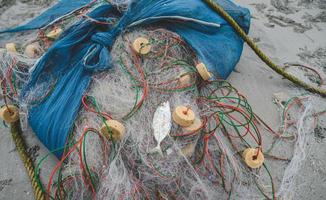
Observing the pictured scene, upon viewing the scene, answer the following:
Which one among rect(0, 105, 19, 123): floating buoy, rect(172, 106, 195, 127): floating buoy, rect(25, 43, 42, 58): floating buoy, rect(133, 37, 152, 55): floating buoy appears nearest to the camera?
rect(172, 106, 195, 127): floating buoy

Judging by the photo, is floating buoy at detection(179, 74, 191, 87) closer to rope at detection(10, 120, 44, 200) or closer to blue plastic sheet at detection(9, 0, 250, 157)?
blue plastic sheet at detection(9, 0, 250, 157)

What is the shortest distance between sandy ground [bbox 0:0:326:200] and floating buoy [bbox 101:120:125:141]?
0.65 metres

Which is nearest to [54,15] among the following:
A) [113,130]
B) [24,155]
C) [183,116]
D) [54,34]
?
[54,34]

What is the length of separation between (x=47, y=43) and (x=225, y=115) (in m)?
1.77

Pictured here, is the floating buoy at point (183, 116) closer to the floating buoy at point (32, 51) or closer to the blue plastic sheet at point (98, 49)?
the blue plastic sheet at point (98, 49)

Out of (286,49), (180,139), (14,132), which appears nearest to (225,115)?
(180,139)

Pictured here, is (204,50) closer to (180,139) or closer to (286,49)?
(180,139)

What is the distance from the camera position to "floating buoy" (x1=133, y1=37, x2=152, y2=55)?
2.30 m

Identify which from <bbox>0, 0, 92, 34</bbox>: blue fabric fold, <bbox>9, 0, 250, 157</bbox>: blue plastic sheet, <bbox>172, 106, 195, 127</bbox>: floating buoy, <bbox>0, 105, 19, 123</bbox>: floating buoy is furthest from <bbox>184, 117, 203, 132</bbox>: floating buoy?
<bbox>0, 0, 92, 34</bbox>: blue fabric fold

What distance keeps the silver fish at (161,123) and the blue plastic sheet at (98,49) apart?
0.58 m

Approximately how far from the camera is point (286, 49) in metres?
3.17

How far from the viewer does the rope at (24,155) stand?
1.94 metres

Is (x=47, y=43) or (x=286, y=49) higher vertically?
(x=47, y=43)

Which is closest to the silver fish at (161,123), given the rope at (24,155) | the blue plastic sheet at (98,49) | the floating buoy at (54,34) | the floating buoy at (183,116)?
the floating buoy at (183,116)
